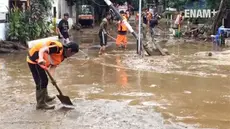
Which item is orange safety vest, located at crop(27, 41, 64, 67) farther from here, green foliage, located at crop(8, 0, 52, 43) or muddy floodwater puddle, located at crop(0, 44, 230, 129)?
green foliage, located at crop(8, 0, 52, 43)

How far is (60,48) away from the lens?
281 inches

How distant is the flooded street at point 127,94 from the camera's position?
6.66m

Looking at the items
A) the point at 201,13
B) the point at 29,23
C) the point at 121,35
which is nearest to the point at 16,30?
the point at 29,23

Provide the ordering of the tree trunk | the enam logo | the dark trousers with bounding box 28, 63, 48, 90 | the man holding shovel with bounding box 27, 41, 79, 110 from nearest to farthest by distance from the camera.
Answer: the man holding shovel with bounding box 27, 41, 79, 110 < the dark trousers with bounding box 28, 63, 48, 90 < the tree trunk < the enam logo

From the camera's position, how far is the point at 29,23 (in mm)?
18516

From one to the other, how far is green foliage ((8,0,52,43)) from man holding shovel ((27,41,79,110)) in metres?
10.5

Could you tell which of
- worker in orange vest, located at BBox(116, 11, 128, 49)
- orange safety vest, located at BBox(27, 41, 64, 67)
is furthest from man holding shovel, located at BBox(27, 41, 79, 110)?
worker in orange vest, located at BBox(116, 11, 128, 49)

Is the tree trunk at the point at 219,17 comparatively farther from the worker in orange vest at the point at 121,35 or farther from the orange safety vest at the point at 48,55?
the orange safety vest at the point at 48,55

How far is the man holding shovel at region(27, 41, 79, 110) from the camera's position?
7044 millimetres

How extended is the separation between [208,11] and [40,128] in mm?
23819

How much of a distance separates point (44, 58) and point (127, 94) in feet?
7.27

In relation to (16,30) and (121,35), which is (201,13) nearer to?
(121,35)

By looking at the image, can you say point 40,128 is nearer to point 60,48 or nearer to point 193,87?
point 60,48

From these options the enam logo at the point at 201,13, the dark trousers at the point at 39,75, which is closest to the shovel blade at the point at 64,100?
the dark trousers at the point at 39,75
